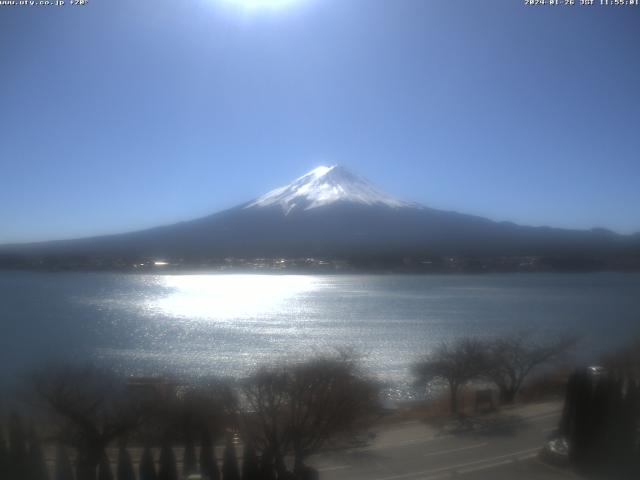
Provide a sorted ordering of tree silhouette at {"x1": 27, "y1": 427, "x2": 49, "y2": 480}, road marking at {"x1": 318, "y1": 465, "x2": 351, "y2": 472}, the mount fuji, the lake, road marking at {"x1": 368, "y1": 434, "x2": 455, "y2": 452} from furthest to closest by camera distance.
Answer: the mount fuji → the lake → road marking at {"x1": 368, "y1": 434, "x2": 455, "y2": 452} → road marking at {"x1": 318, "y1": 465, "x2": 351, "y2": 472} → tree silhouette at {"x1": 27, "y1": 427, "x2": 49, "y2": 480}

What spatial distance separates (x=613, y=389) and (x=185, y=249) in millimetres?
4140

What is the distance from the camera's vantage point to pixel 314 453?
8.19ft

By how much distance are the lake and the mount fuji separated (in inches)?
10.9

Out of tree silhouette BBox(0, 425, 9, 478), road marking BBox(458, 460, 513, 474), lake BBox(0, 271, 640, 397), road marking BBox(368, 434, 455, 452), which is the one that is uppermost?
lake BBox(0, 271, 640, 397)

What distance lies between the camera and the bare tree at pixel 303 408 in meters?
2.50

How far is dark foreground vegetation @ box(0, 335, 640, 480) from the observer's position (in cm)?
241

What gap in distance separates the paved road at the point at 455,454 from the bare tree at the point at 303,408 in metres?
0.09

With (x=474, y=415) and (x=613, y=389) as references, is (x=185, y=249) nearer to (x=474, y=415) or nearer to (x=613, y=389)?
(x=474, y=415)

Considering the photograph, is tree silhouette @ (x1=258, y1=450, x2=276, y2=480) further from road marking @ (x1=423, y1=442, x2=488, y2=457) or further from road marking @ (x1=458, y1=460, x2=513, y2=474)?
road marking @ (x1=458, y1=460, x2=513, y2=474)

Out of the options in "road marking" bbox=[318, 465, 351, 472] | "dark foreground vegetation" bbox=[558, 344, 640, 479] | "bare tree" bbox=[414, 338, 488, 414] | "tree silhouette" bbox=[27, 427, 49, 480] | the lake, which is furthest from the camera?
the lake

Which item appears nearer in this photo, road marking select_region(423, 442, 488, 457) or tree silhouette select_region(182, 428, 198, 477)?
tree silhouette select_region(182, 428, 198, 477)

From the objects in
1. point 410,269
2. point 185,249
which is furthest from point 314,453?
point 185,249

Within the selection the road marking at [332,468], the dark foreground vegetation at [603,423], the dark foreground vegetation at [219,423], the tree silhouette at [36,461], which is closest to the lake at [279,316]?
the dark foreground vegetation at [219,423]

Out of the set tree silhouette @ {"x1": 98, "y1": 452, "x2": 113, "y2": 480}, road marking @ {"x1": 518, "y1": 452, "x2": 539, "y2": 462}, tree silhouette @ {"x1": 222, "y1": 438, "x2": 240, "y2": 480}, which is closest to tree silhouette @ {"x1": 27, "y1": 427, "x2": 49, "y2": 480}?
tree silhouette @ {"x1": 98, "y1": 452, "x2": 113, "y2": 480}
